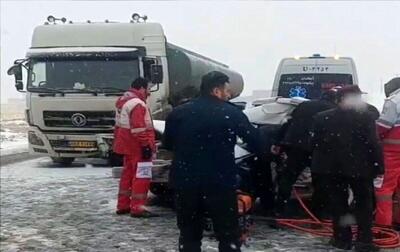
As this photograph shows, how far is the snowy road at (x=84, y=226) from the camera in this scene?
618cm

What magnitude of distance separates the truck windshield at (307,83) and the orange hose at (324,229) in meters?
4.67

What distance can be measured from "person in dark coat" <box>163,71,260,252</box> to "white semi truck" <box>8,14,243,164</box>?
303 inches

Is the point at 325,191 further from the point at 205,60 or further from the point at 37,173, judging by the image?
the point at 205,60

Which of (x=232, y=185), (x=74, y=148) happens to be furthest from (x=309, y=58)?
(x=232, y=185)

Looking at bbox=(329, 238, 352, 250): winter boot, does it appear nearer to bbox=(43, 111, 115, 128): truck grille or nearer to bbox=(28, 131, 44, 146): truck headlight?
bbox=(43, 111, 115, 128): truck grille

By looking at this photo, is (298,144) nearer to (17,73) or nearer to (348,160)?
(348,160)

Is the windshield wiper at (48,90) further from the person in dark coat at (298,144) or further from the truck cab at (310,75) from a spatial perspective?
the person in dark coat at (298,144)

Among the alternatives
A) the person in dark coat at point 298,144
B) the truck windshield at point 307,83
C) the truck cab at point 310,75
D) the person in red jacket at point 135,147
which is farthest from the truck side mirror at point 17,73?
the person in dark coat at point 298,144

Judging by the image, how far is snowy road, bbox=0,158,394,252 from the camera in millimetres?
6184

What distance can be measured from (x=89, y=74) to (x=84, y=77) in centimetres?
12

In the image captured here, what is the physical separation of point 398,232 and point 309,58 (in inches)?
241

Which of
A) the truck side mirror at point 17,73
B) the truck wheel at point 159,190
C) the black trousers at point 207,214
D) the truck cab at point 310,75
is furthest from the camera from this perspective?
the truck side mirror at point 17,73

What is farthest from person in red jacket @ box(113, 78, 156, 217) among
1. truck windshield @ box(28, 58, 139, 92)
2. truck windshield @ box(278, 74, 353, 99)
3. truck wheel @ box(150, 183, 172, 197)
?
truck windshield @ box(28, 58, 139, 92)

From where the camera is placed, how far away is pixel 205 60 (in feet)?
55.6
